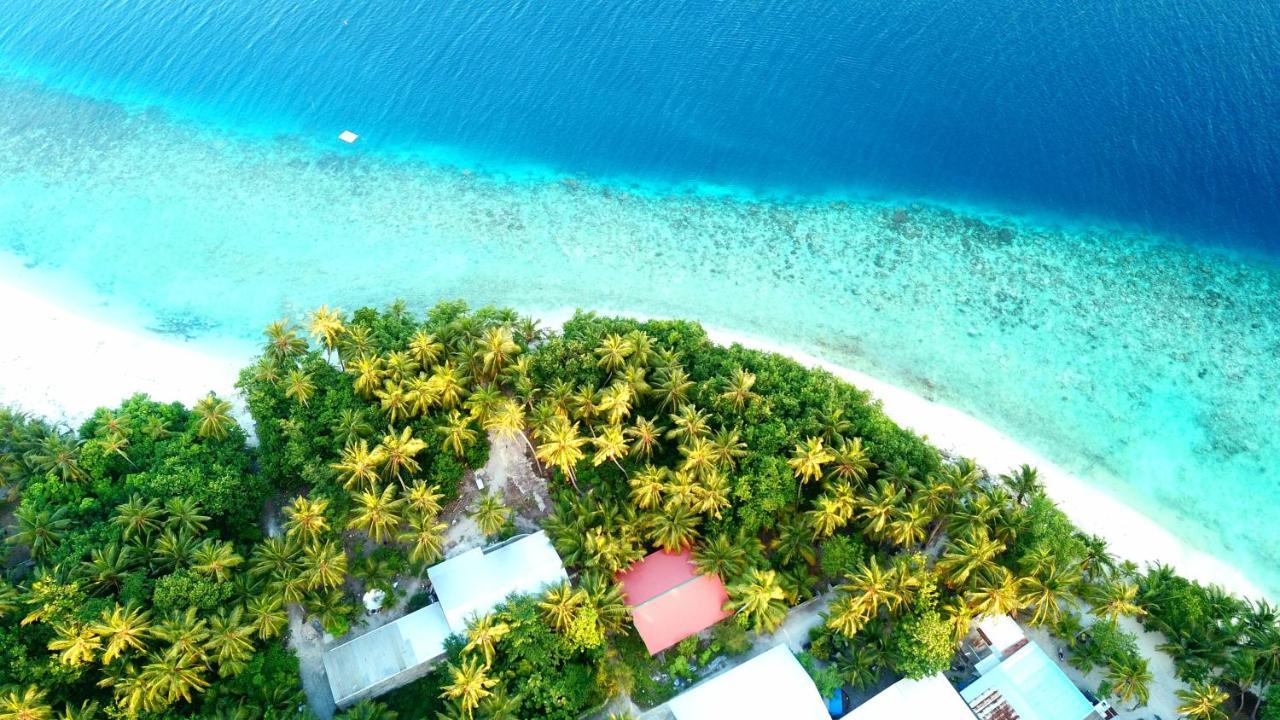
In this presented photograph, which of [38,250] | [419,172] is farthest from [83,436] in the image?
[419,172]

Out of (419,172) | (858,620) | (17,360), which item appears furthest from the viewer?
(419,172)

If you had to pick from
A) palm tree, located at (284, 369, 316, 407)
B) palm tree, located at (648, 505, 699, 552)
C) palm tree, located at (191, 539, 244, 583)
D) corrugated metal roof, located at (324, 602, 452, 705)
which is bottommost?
palm tree, located at (648, 505, 699, 552)

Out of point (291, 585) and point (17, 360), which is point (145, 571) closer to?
point (291, 585)

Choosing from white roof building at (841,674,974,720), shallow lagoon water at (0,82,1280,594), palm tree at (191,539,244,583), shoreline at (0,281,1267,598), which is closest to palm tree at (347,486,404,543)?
palm tree at (191,539,244,583)

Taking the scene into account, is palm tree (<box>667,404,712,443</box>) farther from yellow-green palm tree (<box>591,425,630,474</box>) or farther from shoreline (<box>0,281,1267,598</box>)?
shoreline (<box>0,281,1267,598</box>)

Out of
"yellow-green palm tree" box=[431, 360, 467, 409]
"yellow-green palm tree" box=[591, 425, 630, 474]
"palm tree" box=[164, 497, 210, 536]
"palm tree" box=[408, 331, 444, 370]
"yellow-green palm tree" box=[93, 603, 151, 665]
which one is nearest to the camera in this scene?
"yellow-green palm tree" box=[93, 603, 151, 665]
